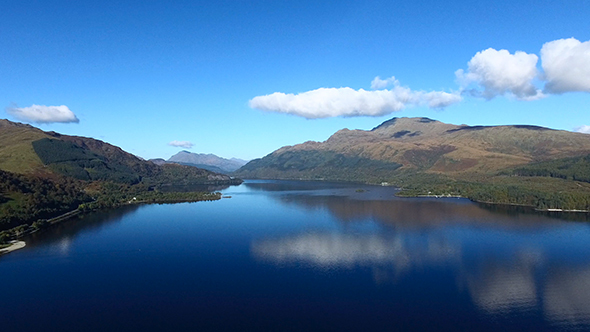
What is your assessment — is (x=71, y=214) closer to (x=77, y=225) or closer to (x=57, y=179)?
(x=77, y=225)

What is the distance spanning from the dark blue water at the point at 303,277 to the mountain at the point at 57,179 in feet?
35.3

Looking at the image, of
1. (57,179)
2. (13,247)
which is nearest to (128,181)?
(57,179)

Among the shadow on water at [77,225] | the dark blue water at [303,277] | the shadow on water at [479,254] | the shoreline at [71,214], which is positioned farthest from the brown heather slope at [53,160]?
the shadow on water at [479,254]

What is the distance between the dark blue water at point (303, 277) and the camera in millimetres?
33062

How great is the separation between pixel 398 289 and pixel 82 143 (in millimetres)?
196557

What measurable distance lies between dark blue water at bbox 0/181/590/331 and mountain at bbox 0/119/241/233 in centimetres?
1077

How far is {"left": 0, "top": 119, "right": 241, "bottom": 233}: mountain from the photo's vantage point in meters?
77.6

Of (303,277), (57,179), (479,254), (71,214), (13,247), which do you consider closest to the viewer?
(303,277)

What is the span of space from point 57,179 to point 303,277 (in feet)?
329

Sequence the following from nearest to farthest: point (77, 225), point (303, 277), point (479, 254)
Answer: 1. point (303, 277)
2. point (479, 254)
3. point (77, 225)

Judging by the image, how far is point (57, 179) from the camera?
4496 inches

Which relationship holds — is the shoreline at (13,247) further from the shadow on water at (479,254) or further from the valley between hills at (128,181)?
the shadow on water at (479,254)

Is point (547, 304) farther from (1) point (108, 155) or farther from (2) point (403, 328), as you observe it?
(1) point (108, 155)

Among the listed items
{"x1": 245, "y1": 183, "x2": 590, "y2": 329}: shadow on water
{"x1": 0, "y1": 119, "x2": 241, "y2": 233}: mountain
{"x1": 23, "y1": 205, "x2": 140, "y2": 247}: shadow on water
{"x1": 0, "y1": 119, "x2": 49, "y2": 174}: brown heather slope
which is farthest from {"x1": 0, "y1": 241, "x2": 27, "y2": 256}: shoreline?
{"x1": 0, "y1": 119, "x2": 49, "y2": 174}: brown heather slope
